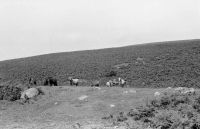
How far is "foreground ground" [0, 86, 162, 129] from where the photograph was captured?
51.0 feet

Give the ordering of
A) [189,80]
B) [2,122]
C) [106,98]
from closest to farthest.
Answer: [2,122] → [106,98] → [189,80]

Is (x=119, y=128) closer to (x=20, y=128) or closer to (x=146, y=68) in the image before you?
(x=20, y=128)

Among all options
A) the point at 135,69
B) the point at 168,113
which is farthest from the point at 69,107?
the point at 135,69

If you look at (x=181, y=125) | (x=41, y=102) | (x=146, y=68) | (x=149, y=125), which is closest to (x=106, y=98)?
(x=41, y=102)

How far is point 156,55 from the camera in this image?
134ft

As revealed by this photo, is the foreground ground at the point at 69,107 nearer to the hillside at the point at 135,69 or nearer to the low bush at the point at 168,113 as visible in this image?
the low bush at the point at 168,113

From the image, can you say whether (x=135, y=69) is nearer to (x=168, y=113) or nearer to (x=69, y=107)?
(x=69, y=107)

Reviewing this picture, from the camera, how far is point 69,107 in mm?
17750

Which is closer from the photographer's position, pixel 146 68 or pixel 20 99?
pixel 20 99

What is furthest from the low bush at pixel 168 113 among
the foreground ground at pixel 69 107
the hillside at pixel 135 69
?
the hillside at pixel 135 69

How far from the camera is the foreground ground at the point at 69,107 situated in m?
15.6

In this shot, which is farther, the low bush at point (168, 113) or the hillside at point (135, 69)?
the hillside at point (135, 69)

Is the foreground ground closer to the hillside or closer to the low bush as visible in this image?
the low bush

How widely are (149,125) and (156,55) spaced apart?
2699 centimetres
